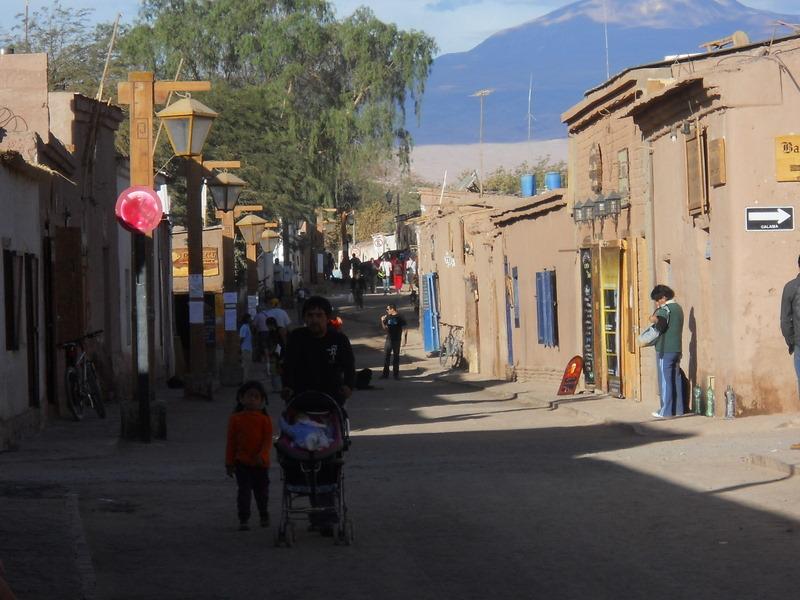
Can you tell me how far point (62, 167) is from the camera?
22.2 metres

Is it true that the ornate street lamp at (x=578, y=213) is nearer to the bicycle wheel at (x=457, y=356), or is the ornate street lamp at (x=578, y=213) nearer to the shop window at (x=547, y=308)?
the shop window at (x=547, y=308)

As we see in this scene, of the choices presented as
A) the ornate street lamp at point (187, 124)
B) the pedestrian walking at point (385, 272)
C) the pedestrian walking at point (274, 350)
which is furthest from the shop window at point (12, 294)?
the pedestrian walking at point (385, 272)

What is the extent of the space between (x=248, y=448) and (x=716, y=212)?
33.6 ft

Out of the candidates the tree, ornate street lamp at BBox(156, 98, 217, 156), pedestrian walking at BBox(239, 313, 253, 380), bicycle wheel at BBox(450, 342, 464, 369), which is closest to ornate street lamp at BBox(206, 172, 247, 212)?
pedestrian walking at BBox(239, 313, 253, 380)

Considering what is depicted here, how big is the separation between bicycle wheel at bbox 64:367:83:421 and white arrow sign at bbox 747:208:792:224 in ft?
30.8

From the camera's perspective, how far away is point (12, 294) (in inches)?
677

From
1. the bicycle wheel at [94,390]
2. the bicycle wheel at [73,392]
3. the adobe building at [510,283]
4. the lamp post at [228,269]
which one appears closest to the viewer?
the bicycle wheel at [73,392]

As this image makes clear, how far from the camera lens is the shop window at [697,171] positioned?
63.6 feet

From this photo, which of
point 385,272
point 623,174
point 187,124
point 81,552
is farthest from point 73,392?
point 385,272

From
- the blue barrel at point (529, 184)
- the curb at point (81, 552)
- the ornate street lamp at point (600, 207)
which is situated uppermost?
the blue barrel at point (529, 184)

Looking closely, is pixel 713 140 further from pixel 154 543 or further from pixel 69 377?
pixel 154 543

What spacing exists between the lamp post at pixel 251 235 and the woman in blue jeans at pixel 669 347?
21.1 metres

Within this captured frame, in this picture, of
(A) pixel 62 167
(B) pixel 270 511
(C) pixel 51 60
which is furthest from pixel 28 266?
(C) pixel 51 60

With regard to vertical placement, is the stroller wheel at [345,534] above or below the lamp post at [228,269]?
below
